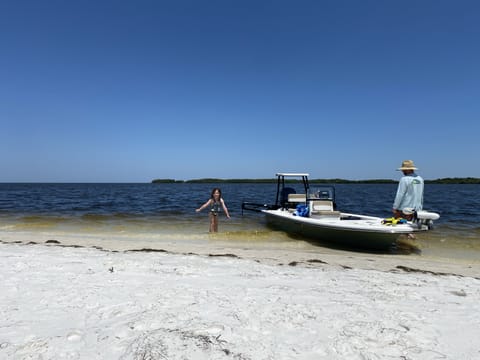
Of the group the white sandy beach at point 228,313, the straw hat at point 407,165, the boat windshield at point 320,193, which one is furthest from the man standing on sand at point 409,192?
the white sandy beach at point 228,313

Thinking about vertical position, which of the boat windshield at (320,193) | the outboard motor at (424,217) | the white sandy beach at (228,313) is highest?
the boat windshield at (320,193)

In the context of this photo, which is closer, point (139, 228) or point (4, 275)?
point (4, 275)

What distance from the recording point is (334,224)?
9016 mm

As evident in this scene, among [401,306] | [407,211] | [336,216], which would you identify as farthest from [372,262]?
[401,306]

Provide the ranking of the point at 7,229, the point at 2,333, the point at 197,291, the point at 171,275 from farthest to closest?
1. the point at 7,229
2. the point at 171,275
3. the point at 197,291
4. the point at 2,333

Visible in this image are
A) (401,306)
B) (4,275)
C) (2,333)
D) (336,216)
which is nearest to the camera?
(2,333)

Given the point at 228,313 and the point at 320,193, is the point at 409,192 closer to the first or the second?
the point at 320,193

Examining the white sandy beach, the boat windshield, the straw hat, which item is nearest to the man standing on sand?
the straw hat

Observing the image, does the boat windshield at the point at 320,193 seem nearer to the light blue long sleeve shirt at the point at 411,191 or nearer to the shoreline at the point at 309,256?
the shoreline at the point at 309,256

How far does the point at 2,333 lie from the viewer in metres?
2.99

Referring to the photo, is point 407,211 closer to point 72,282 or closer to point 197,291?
point 197,291

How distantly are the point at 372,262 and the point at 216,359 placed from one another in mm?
6046

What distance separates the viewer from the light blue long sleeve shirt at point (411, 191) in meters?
8.60

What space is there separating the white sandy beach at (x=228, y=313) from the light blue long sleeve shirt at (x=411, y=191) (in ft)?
10.7
